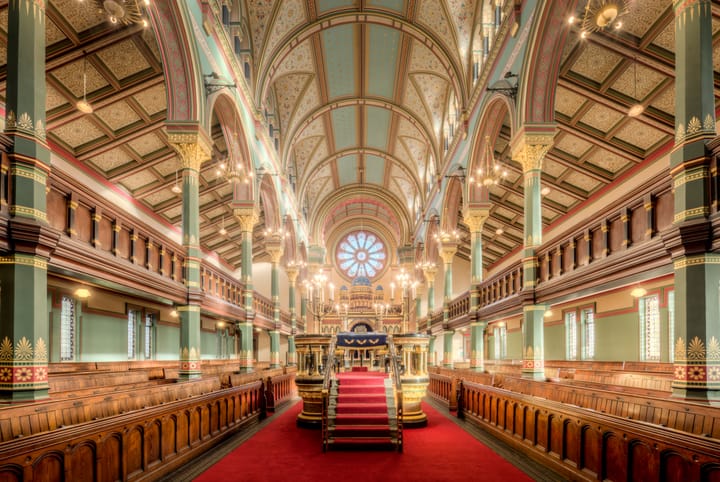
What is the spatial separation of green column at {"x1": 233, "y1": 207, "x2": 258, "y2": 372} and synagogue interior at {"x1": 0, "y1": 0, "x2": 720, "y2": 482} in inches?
2.6

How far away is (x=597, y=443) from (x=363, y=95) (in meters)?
19.6

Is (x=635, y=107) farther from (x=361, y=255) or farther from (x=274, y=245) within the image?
(x=361, y=255)

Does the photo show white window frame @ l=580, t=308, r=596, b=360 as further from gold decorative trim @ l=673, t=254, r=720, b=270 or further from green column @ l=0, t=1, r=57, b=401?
green column @ l=0, t=1, r=57, b=401

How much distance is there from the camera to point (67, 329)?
13.0m

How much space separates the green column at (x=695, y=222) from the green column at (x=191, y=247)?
8159 millimetres

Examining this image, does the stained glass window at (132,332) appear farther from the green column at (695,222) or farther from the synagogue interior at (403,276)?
the green column at (695,222)

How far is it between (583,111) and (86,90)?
12.0 metres

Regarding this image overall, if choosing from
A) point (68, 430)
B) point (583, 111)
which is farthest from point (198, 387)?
point (583, 111)

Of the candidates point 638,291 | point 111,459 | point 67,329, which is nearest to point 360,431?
point 111,459

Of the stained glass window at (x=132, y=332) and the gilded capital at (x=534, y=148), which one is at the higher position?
the gilded capital at (x=534, y=148)

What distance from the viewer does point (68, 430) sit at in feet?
14.6

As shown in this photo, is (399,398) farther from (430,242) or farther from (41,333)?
(430,242)

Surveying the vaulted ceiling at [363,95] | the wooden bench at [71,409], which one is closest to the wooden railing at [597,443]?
the wooden bench at [71,409]

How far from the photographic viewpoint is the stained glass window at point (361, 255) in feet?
124
